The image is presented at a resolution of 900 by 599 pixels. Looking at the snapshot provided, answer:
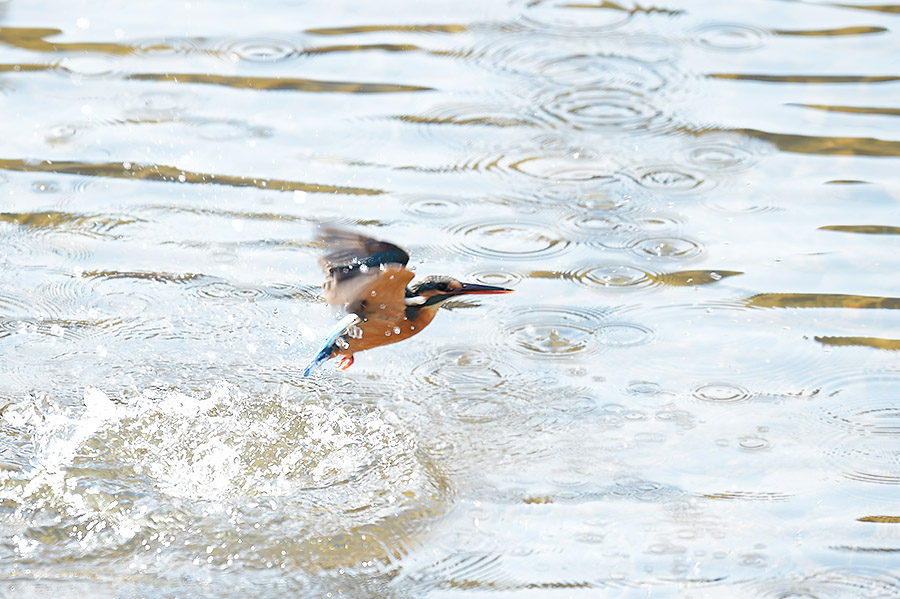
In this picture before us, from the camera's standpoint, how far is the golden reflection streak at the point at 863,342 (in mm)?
5012

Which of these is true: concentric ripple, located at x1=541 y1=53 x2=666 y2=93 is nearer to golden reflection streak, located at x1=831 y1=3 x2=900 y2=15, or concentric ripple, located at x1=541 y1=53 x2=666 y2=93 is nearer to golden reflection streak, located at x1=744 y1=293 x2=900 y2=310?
golden reflection streak, located at x1=831 y1=3 x2=900 y2=15

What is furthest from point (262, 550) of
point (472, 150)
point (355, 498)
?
point (472, 150)

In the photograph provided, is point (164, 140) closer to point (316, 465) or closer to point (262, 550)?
point (316, 465)

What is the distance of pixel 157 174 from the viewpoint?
20.6ft

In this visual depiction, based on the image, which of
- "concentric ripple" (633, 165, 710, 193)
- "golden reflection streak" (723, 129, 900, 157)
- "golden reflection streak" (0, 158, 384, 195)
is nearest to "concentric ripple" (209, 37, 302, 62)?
"golden reflection streak" (0, 158, 384, 195)

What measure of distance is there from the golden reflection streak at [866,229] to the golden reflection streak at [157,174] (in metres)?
2.07

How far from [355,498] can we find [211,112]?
321 cm

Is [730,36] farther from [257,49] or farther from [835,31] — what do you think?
[257,49]

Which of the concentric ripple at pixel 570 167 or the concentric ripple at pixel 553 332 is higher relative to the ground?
the concentric ripple at pixel 570 167

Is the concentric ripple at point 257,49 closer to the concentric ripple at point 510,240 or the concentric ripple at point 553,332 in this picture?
the concentric ripple at point 510,240

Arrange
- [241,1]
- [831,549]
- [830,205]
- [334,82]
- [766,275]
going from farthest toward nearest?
[241,1] < [334,82] < [830,205] < [766,275] < [831,549]

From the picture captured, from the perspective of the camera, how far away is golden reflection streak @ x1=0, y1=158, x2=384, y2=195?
6098mm

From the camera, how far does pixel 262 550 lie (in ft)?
13.1

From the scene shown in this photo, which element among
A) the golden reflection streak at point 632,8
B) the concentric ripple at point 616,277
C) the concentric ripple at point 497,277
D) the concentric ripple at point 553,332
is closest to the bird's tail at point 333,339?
the concentric ripple at point 553,332
